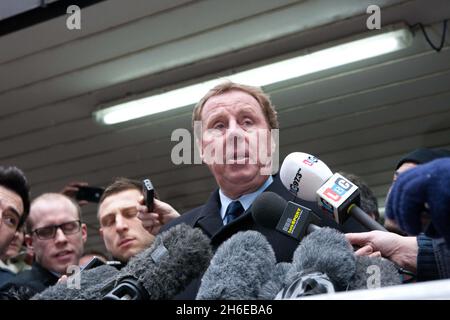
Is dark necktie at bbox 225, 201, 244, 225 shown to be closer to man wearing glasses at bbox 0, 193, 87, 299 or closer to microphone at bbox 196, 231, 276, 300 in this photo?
microphone at bbox 196, 231, 276, 300

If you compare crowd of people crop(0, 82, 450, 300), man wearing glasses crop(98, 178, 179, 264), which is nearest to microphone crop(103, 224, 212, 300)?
crowd of people crop(0, 82, 450, 300)

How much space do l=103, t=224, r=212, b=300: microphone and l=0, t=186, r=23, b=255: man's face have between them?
4.03 ft

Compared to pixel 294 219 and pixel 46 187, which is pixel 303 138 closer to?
pixel 46 187

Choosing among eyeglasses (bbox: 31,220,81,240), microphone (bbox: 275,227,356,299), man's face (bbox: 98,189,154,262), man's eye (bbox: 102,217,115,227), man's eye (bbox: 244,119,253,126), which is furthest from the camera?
eyeglasses (bbox: 31,220,81,240)

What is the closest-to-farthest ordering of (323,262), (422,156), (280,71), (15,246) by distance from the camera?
(323,262), (422,156), (15,246), (280,71)

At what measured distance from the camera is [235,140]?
2.00 metres

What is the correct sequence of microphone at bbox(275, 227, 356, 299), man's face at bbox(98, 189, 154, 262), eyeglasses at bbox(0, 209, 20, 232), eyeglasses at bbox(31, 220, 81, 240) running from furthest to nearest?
1. eyeglasses at bbox(31, 220, 81, 240)
2. man's face at bbox(98, 189, 154, 262)
3. eyeglasses at bbox(0, 209, 20, 232)
4. microphone at bbox(275, 227, 356, 299)

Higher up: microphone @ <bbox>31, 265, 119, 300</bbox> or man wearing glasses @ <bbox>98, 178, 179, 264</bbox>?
man wearing glasses @ <bbox>98, 178, 179, 264</bbox>

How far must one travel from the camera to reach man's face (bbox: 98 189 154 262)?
2643 millimetres

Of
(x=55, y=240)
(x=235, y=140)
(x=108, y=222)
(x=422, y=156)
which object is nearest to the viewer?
(x=235, y=140)

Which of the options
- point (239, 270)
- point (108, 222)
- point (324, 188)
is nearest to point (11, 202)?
point (108, 222)

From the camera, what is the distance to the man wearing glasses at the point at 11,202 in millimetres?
2541

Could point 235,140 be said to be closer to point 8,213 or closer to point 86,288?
point 86,288

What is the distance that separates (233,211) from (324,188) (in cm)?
50
